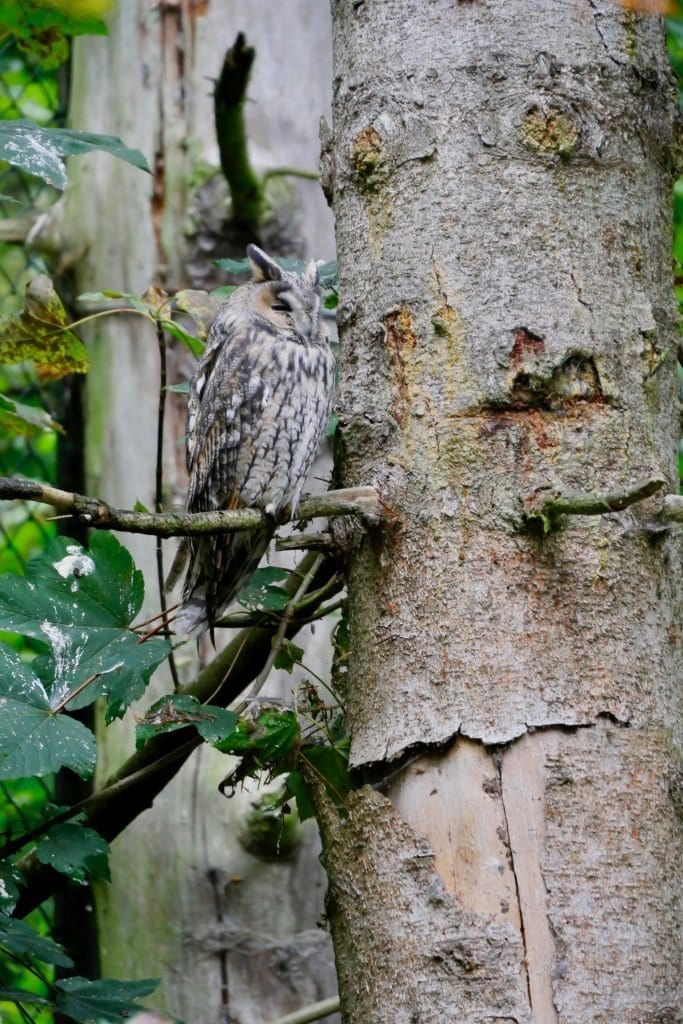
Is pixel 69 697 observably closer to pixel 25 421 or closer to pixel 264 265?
pixel 25 421

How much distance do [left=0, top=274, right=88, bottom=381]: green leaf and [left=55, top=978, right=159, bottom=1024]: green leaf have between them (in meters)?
1.06

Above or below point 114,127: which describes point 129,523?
below

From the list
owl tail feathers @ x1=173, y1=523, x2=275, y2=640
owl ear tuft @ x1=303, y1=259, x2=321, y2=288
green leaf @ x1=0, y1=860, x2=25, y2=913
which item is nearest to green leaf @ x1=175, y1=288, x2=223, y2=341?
owl ear tuft @ x1=303, y1=259, x2=321, y2=288

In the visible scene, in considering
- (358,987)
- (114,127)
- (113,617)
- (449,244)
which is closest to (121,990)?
(358,987)

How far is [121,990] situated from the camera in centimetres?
159

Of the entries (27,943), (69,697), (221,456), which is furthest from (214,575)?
(27,943)

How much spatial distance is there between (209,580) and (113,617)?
43 centimetres

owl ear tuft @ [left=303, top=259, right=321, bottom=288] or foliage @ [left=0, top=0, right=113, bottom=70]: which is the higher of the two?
foliage @ [left=0, top=0, right=113, bottom=70]

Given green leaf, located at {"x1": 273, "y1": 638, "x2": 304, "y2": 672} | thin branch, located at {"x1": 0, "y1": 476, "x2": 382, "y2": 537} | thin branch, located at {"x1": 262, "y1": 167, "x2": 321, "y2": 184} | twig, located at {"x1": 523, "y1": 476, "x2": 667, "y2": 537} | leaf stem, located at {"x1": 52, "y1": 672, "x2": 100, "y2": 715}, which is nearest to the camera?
thin branch, located at {"x1": 0, "y1": 476, "x2": 382, "y2": 537}

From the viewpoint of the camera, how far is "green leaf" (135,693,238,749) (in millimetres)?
1504

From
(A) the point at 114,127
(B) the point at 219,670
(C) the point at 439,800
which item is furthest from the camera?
(A) the point at 114,127

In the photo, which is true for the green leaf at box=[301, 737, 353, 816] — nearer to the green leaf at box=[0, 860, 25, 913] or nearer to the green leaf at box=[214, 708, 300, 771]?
the green leaf at box=[214, 708, 300, 771]

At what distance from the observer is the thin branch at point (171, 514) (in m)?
1.12

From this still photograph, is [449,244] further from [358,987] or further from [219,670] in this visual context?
[358,987]
